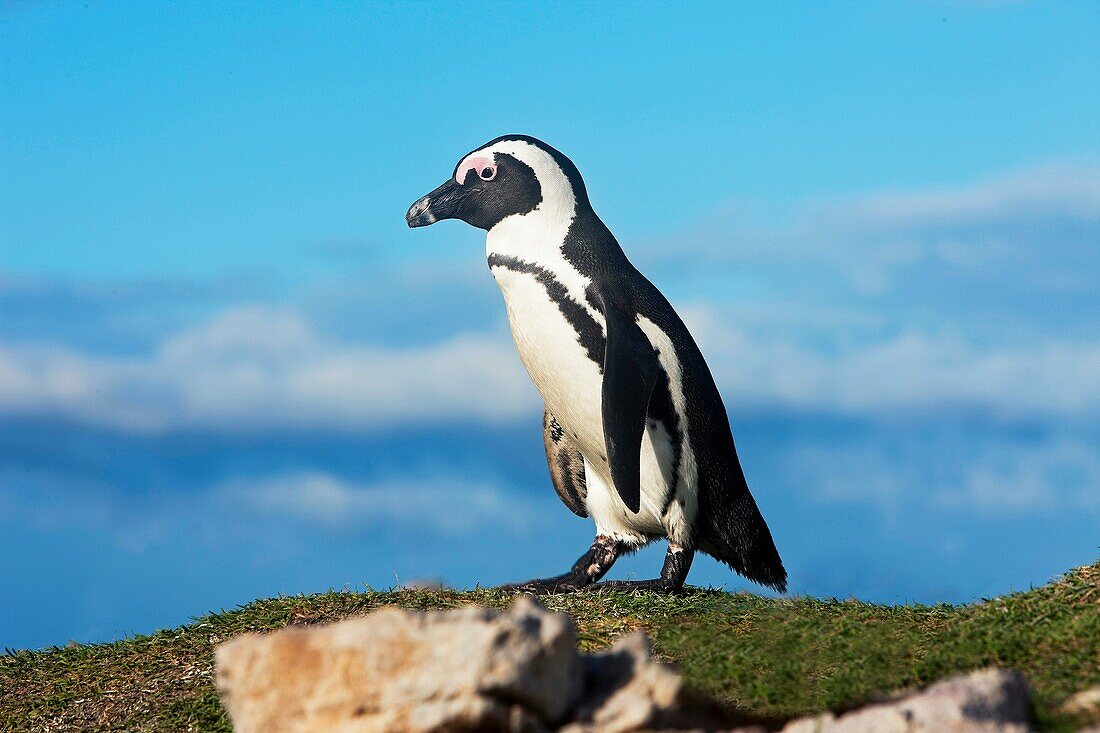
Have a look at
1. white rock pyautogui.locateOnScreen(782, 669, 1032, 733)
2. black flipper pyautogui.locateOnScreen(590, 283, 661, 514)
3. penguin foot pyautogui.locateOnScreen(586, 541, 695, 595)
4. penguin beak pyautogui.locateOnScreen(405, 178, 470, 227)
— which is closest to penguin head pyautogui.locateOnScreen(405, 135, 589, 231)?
penguin beak pyautogui.locateOnScreen(405, 178, 470, 227)

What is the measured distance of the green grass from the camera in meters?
5.12

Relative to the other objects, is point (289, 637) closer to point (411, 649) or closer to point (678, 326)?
point (411, 649)

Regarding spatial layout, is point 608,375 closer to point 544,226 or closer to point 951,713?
point 544,226

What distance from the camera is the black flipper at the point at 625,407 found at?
22.3ft

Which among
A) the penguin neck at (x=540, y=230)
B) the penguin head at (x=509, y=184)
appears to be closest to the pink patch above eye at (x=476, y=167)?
the penguin head at (x=509, y=184)

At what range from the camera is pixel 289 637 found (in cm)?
370

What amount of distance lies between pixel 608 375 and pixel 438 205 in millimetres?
1854

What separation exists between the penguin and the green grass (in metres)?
0.49

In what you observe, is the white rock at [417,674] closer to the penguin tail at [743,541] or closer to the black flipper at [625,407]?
the black flipper at [625,407]

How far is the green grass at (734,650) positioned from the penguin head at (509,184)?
7.86ft

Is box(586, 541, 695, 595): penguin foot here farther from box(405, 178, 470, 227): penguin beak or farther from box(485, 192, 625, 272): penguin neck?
box(405, 178, 470, 227): penguin beak

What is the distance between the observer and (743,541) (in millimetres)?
7562

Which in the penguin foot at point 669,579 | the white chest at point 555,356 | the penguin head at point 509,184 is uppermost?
the penguin head at point 509,184

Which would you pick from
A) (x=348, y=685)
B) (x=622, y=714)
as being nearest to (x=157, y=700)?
(x=348, y=685)
